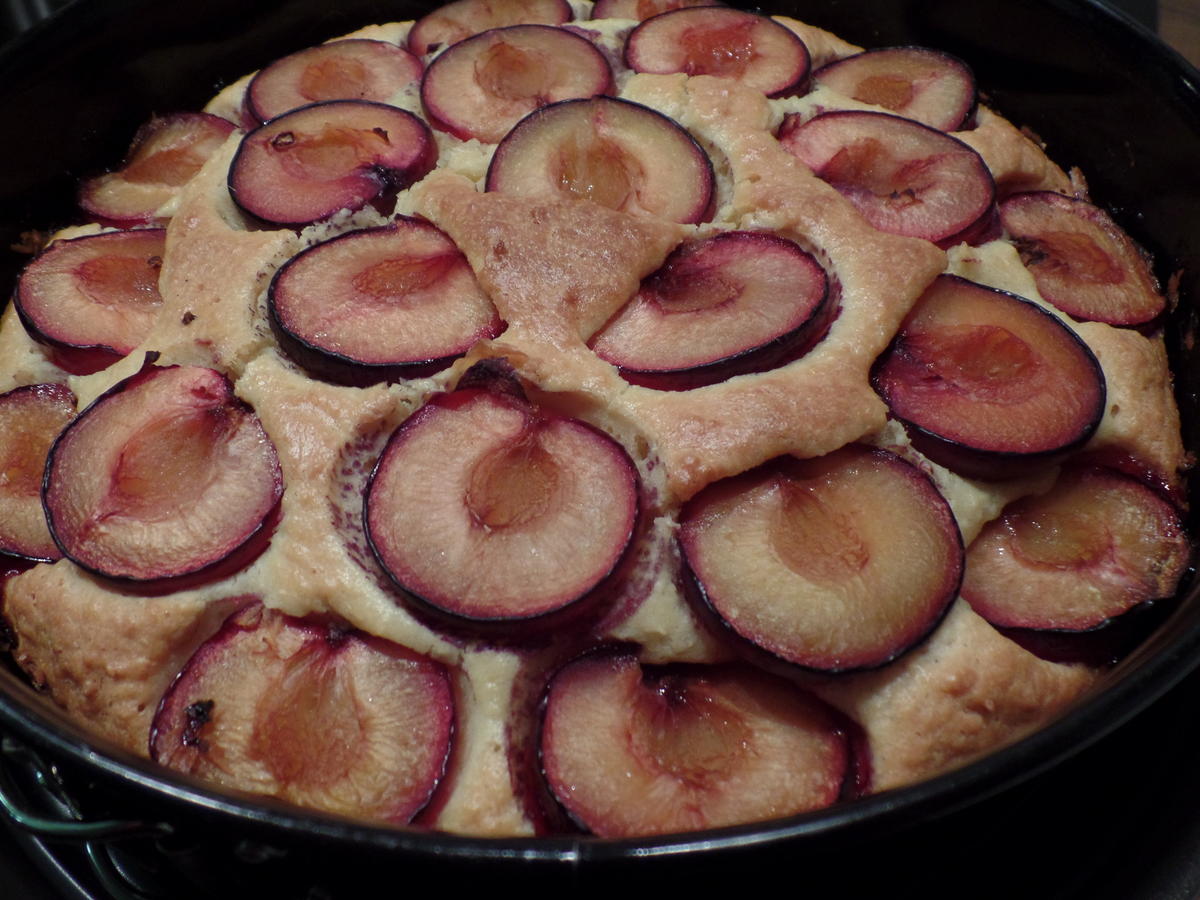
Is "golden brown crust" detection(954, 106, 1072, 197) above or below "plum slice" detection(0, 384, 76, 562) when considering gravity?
below

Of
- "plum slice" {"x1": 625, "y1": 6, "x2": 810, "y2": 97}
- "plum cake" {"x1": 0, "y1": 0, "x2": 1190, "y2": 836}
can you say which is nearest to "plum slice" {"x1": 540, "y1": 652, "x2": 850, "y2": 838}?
"plum cake" {"x1": 0, "y1": 0, "x2": 1190, "y2": 836}

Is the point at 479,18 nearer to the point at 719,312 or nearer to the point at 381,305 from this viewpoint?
the point at 381,305

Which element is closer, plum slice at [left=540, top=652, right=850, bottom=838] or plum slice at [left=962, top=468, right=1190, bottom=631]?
plum slice at [left=540, top=652, right=850, bottom=838]

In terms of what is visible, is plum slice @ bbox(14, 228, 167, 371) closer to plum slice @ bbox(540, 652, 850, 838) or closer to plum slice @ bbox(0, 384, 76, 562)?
plum slice @ bbox(0, 384, 76, 562)

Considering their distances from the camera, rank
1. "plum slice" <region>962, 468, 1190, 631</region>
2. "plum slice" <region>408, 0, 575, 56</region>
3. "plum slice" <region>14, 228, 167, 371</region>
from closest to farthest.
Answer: "plum slice" <region>962, 468, 1190, 631</region> → "plum slice" <region>14, 228, 167, 371</region> → "plum slice" <region>408, 0, 575, 56</region>

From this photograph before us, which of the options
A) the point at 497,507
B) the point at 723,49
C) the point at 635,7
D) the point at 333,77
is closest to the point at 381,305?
the point at 497,507

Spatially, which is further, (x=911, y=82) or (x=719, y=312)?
(x=911, y=82)

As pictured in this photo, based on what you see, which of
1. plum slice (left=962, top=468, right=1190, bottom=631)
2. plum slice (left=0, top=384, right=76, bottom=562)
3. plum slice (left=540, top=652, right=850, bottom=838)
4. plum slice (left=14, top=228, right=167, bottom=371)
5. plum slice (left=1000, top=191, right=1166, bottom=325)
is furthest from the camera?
plum slice (left=1000, top=191, right=1166, bottom=325)
